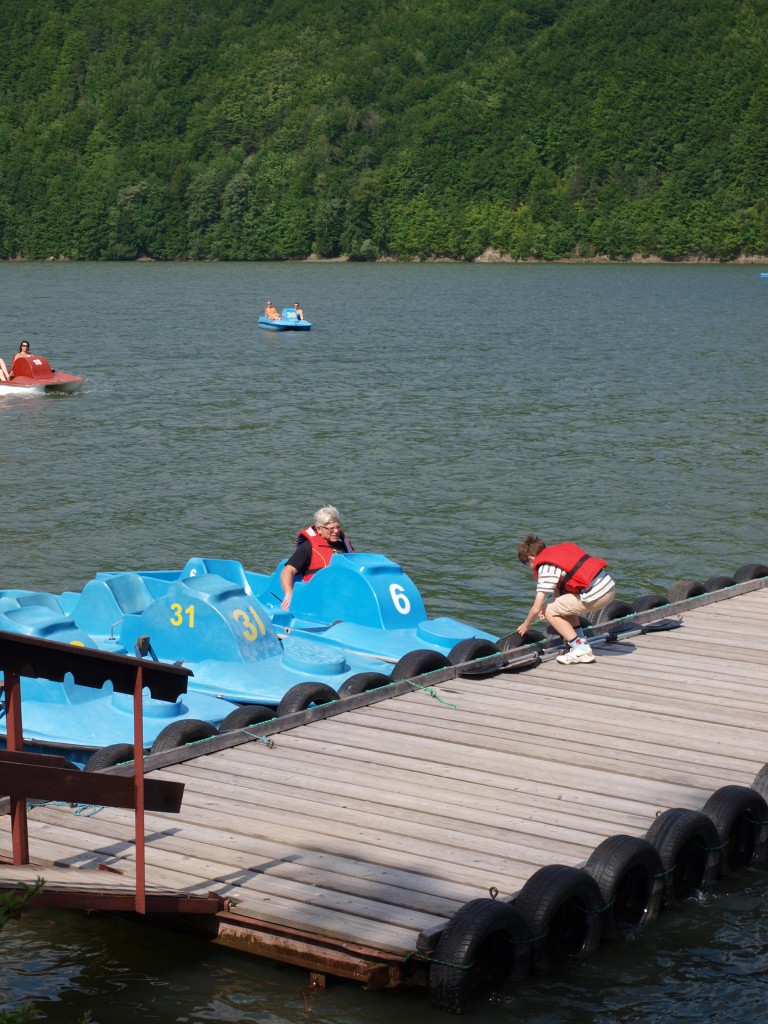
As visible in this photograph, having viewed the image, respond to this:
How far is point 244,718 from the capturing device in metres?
9.54

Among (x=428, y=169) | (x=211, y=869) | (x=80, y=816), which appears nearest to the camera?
(x=211, y=869)

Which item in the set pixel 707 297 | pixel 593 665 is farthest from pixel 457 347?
pixel 593 665

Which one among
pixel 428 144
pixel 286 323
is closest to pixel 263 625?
pixel 286 323

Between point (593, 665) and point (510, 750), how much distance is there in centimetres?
226

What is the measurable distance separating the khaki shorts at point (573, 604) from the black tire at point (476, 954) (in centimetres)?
444

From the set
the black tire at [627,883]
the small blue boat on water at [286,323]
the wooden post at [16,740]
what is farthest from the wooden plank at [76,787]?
the small blue boat on water at [286,323]

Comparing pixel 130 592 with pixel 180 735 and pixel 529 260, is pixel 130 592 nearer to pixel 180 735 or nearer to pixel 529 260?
pixel 180 735

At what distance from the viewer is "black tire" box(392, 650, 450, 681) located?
35.6 ft

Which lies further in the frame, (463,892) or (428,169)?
(428,169)

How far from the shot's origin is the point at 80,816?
8.15m

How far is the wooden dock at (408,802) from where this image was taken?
6.97m

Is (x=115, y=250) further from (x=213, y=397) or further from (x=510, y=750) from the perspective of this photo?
(x=510, y=750)

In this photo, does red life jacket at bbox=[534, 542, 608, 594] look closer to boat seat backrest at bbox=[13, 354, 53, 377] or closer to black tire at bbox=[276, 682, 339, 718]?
black tire at bbox=[276, 682, 339, 718]

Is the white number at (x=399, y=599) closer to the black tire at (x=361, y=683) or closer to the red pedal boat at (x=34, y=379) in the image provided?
the black tire at (x=361, y=683)
